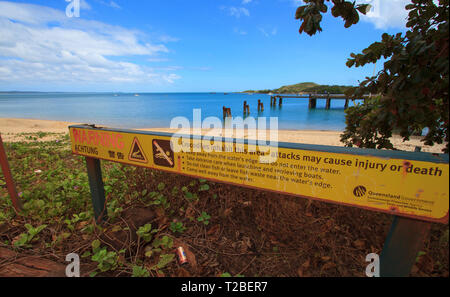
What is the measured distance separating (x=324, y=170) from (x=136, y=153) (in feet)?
5.60

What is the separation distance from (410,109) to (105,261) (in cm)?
272

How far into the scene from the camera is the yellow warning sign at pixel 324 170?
4.12 feet

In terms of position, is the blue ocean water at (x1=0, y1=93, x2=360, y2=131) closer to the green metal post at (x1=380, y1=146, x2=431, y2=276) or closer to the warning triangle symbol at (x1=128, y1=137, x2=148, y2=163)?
the green metal post at (x1=380, y1=146, x2=431, y2=276)

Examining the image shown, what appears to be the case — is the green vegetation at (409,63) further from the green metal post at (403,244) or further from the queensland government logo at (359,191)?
the green metal post at (403,244)

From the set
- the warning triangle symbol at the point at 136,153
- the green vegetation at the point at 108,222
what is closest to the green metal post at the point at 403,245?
the green vegetation at the point at 108,222

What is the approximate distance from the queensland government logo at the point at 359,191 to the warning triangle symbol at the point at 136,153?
1.78m

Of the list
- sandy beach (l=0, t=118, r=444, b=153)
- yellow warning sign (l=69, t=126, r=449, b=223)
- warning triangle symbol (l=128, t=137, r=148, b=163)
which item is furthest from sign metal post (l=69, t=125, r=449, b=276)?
sandy beach (l=0, t=118, r=444, b=153)

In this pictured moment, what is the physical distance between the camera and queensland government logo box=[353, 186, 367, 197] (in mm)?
1395

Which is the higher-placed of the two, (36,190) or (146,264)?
(36,190)

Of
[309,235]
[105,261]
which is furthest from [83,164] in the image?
[309,235]

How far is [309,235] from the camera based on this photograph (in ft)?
6.86
